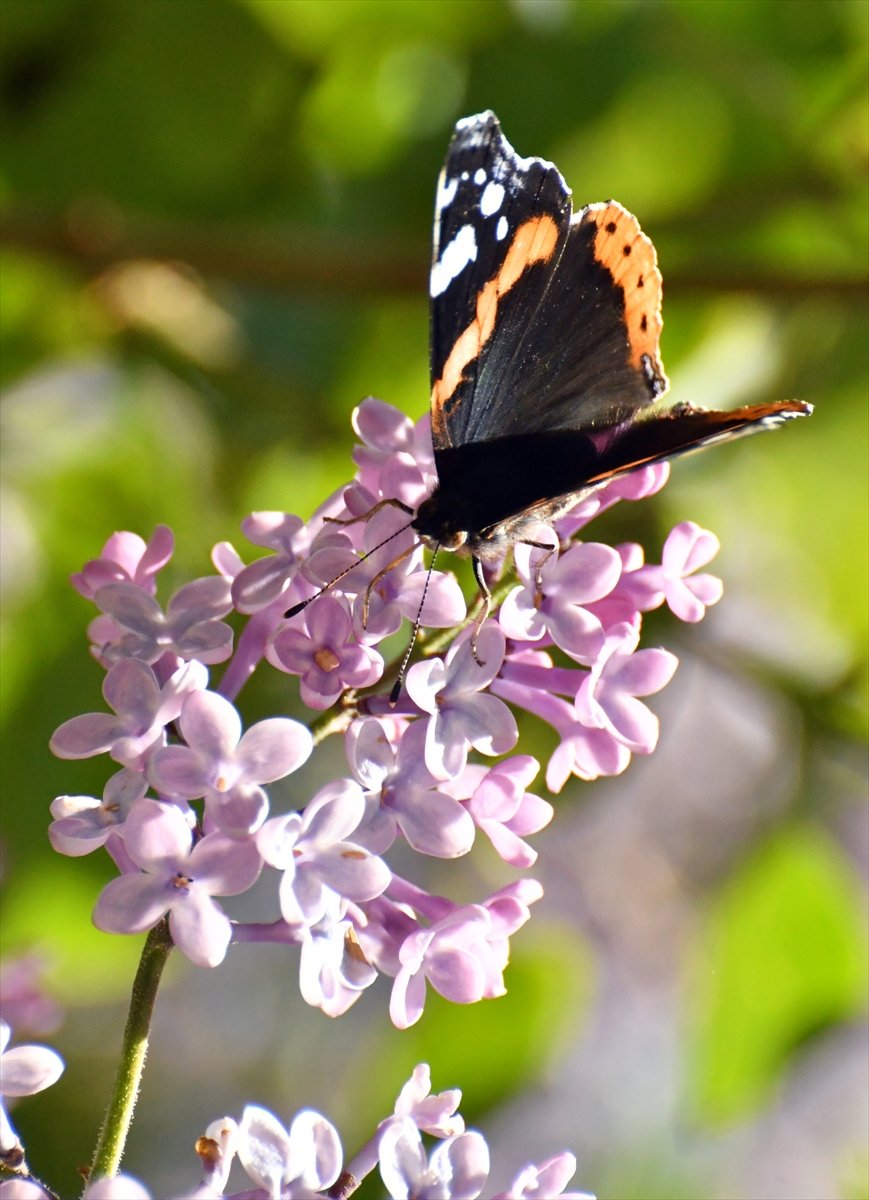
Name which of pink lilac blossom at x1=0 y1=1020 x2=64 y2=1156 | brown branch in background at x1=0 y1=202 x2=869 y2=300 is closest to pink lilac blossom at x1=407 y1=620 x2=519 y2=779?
pink lilac blossom at x1=0 y1=1020 x2=64 y2=1156

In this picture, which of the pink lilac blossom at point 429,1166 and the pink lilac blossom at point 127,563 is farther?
the pink lilac blossom at point 127,563

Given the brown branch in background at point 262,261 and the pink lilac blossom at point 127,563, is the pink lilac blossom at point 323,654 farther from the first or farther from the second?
the brown branch in background at point 262,261

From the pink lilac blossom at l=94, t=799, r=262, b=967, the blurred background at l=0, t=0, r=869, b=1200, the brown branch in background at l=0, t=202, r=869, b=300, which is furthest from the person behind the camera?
the blurred background at l=0, t=0, r=869, b=1200

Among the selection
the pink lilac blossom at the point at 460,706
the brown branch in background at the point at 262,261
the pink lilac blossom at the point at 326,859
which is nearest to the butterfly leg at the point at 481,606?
the pink lilac blossom at the point at 460,706

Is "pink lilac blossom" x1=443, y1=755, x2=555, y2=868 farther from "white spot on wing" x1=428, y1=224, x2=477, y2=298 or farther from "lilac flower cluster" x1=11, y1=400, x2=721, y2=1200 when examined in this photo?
"white spot on wing" x1=428, y1=224, x2=477, y2=298

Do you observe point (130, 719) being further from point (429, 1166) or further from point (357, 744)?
point (429, 1166)

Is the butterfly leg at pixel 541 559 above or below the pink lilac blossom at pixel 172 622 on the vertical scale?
above

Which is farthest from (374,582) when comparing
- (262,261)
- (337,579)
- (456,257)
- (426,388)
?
(426,388)

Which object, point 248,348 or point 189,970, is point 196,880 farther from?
point 189,970
